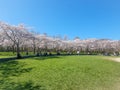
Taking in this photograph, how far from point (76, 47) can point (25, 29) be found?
51493 mm

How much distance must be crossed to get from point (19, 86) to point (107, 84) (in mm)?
7134

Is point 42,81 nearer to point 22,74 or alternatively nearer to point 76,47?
point 22,74

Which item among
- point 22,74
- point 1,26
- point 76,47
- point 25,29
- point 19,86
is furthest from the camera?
point 76,47

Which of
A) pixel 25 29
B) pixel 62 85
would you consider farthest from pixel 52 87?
pixel 25 29

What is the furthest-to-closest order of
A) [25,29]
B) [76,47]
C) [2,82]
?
[76,47] < [25,29] < [2,82]

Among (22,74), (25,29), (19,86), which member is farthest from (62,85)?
(25,29)

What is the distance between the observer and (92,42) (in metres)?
88.3

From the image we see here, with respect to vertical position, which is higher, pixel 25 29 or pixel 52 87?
pixel 25 29

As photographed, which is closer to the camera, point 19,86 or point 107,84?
point 19,86

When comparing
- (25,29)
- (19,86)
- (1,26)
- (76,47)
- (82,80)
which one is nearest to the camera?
(19,86)

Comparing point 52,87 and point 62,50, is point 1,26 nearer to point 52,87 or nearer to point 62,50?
point 52,87

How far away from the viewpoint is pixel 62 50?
281ft

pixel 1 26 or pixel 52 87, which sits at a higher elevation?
pixel 1 26

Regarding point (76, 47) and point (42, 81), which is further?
point (76, 47)
